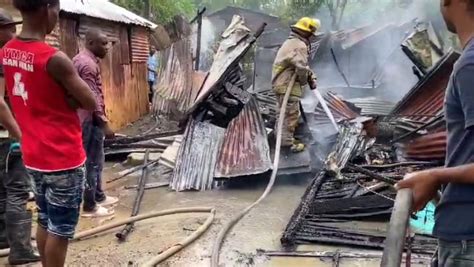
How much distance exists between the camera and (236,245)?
459cm

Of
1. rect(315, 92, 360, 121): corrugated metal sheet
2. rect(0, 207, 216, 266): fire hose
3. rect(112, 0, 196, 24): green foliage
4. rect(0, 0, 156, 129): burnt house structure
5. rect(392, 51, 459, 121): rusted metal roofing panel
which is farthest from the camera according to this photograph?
rect(112, 0, 196, 24): green foliage

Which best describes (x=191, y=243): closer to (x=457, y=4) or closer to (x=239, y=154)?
(x=239, y=154)

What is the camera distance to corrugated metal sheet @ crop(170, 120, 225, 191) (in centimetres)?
668

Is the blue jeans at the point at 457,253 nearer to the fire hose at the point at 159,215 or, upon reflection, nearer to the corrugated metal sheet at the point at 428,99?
the fire hose at the point at 159,215

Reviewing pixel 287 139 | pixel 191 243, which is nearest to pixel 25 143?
pixel 191 243

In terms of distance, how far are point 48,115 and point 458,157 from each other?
224 cm

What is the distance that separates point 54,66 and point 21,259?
2.01 metres

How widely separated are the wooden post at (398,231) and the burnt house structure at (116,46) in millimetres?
8820

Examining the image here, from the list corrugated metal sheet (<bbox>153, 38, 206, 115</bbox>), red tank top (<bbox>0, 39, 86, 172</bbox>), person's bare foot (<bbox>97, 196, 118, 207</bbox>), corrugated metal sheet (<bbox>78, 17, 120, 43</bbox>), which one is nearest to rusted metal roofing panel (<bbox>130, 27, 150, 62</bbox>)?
corrugated metal sheet (<bbox>153, 38, 206, 115</bbox>)

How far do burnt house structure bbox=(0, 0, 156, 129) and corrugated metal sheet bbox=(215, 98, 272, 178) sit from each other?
4273 mm

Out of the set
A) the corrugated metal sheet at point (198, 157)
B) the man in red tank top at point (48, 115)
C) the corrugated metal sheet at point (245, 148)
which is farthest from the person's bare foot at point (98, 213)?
the man in red tank top at point (48, 115)

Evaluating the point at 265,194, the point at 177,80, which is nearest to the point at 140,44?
the point at 177,80

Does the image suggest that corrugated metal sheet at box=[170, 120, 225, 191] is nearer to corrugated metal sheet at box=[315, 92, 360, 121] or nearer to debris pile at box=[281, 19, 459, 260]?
debris pile at box=[281, 19, 459, 260]

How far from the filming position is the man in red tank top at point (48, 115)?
2734 mm
